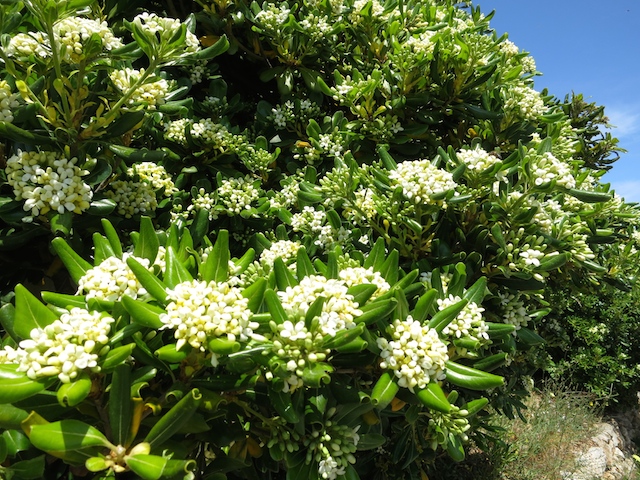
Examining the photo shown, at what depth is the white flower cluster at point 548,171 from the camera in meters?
2.47

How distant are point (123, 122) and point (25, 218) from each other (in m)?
0.66

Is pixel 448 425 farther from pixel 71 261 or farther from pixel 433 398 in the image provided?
pixel 71 261

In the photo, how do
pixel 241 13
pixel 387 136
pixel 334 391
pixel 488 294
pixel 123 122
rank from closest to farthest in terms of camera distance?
pixel 334 391 → pixel 123 122 → pixel 488 294 → pixel 387 136 → pixel 241 13

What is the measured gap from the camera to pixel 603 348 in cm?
911

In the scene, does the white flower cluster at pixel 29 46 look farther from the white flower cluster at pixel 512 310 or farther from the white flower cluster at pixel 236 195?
the white flower cluster at pixel 512 310

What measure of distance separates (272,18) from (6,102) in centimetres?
199

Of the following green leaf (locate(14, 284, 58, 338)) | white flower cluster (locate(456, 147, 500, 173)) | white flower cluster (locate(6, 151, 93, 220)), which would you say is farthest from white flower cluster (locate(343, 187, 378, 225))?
green leaf (locate(14, 284, 58, 338))

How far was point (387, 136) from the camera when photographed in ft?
10.9

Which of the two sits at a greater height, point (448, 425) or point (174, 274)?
point (448, 425)

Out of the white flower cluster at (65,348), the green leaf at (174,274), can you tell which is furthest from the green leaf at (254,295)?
the white flower cluster at (65,348)

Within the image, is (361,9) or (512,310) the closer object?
(512,310)

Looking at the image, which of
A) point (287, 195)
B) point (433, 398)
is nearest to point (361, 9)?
point (287, 195)

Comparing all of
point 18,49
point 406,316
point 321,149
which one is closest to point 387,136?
point 321,149

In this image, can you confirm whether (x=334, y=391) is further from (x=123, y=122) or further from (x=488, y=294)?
(x=123, y=122)
